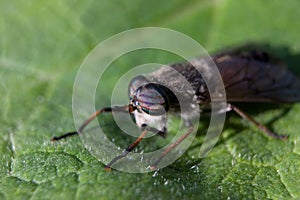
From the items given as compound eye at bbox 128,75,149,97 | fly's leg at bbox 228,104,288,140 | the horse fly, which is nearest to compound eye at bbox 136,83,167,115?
the horse fly

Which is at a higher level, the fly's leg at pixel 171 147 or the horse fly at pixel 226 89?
the horse fly at pixel 226 89

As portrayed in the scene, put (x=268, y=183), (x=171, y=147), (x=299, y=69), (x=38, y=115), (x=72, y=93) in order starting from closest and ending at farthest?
(x=268, y=183) → (x=171, y=147) → (x=38, y=115) → (x=72, y=93) → (x=299, y=69)

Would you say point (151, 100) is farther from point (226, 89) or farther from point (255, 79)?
point (255, 79)

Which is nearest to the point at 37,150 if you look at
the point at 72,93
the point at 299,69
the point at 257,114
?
the point at 72,93

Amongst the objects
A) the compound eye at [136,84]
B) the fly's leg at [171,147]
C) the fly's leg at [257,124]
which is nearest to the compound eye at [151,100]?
the compound eye at [136,84]

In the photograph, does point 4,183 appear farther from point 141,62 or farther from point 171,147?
point 141,62

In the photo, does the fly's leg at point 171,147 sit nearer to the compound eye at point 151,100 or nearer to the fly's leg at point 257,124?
the compound eye at point 151,100

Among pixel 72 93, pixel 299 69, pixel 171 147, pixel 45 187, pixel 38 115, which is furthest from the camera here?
pixel 299 69

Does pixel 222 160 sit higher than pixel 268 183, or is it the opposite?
pixel 222 160
